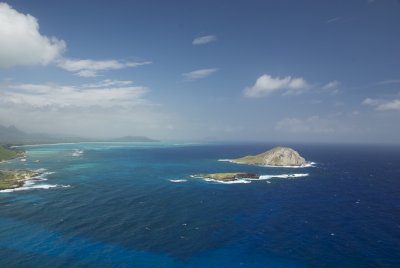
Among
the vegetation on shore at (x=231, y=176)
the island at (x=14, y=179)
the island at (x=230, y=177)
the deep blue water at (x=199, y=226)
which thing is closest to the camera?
the deep blue water at (x=199, y=226)

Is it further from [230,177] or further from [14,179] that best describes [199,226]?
[14,179]

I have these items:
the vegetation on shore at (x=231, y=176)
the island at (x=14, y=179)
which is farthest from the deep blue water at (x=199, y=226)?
the vegetation on shore at (x=231, y=176)

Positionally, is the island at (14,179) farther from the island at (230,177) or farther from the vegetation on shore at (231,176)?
the vegetation on shore at (231,176)

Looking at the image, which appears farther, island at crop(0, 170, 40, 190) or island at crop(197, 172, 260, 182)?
island at crop(197, 172, 260, 182)

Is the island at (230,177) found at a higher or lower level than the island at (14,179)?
higher

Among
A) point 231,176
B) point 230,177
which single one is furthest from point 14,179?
point 231,176

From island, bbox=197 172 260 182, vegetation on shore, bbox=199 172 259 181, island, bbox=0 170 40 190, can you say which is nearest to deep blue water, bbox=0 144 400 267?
island, bbox=0 170 40 190

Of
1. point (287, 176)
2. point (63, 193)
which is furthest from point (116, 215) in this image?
point (287, 176)

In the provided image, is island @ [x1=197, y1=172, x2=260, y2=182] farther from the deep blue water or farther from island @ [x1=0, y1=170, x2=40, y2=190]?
island @ [x1=0, y1=170, x2=40, y2=190]

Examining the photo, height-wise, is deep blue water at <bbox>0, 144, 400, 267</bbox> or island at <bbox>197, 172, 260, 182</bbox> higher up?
island at <bbox>197, 172, 260, 182</bbox>
